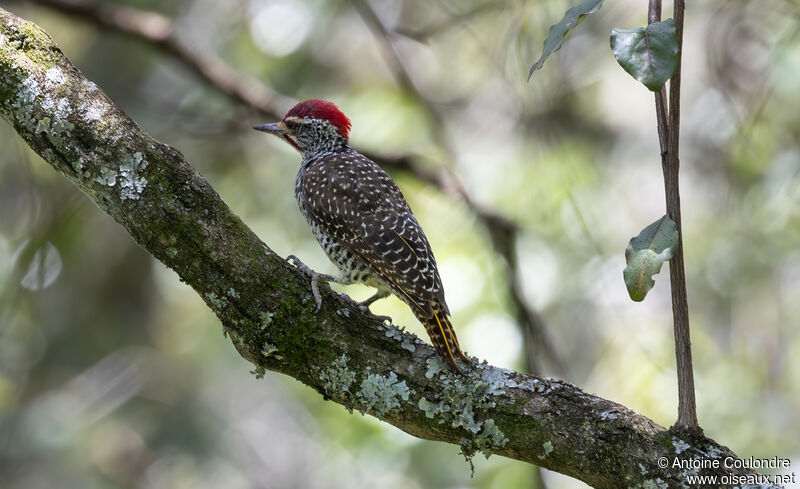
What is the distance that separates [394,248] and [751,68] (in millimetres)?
4203

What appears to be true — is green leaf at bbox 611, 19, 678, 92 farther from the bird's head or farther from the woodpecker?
the bird's head

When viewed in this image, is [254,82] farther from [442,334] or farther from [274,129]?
[442,334]

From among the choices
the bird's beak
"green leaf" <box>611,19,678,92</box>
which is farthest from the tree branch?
"green leaf" <box>611,19,678,92</box>

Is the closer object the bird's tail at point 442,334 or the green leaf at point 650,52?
the green leaf at point 650,52

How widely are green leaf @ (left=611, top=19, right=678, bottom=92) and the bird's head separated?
2.64 m

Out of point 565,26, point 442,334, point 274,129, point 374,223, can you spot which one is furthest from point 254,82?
point 565,26

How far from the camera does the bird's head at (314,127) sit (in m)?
4.48

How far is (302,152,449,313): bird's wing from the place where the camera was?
3389 millimetres

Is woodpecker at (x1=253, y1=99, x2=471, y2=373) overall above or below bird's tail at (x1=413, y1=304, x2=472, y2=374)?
above

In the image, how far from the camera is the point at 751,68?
6.24 metres

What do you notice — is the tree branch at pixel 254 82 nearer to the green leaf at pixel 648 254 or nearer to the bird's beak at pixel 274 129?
the bird's beak at pixel 274 129

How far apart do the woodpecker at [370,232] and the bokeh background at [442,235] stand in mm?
779

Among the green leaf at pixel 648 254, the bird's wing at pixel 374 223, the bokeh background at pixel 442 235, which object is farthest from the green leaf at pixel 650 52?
the bokeh background at pixel 442 235

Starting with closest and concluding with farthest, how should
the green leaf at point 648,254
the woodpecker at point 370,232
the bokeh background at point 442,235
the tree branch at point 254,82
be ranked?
the green leaf at point 648,254 → the woodpecker at point 370,232 → the tree branch at point 254,82 → the bokeh background at point 442,235
